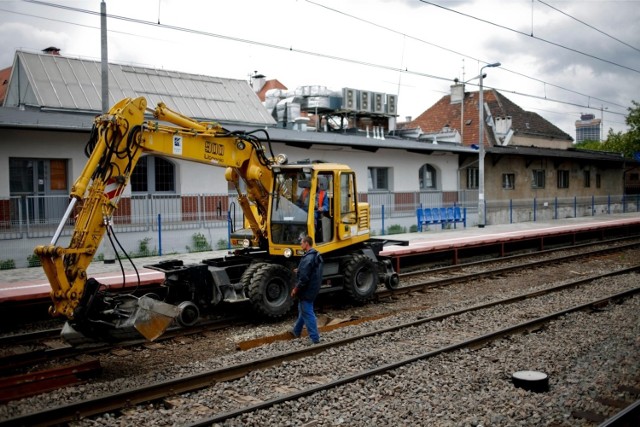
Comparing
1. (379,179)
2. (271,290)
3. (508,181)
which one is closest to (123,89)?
(379,179)

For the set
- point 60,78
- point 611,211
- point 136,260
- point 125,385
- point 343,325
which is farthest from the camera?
point 611,211

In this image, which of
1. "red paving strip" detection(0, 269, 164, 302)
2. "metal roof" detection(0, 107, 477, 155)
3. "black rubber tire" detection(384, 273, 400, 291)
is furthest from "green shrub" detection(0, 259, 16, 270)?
"black rubber tire" detection(384, 273, 400, 291)

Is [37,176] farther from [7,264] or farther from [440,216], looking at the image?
[440,216]

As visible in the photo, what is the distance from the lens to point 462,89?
47562 mm

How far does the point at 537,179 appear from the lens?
37969 millimetres

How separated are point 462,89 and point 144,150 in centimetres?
4142

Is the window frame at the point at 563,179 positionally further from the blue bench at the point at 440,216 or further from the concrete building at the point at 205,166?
the blue bench at the point at 440,216

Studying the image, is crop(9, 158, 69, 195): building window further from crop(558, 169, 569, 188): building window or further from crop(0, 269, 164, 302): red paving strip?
crop(558, 169, 569, 188): building window

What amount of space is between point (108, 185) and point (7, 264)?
32.1 feet

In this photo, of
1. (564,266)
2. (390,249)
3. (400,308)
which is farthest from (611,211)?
(400,308)

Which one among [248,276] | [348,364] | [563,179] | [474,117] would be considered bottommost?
[348,364]

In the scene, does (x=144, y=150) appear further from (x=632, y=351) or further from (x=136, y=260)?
(x=136, y=260)

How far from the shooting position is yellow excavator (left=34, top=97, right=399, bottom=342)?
8375 mm

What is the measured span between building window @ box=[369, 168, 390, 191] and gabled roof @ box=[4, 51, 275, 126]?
5115 millimetres
